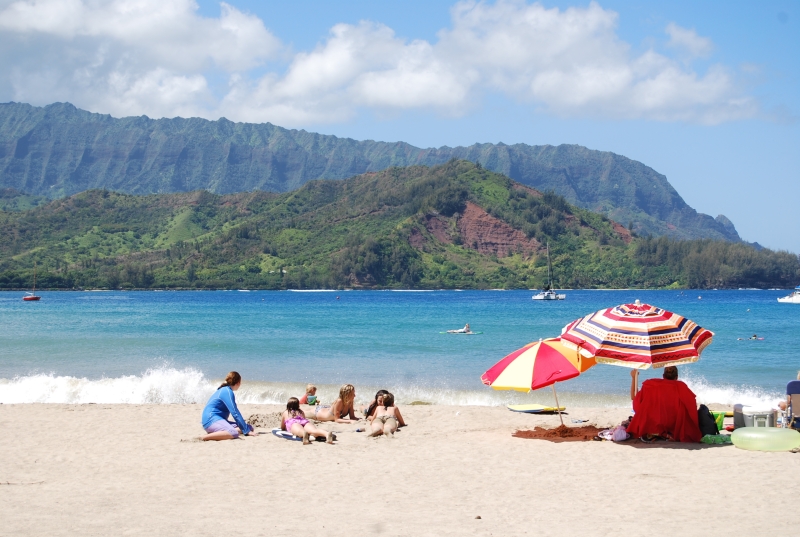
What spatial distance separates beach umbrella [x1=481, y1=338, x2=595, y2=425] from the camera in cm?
1270

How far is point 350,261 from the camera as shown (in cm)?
17250

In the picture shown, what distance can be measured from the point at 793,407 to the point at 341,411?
7.97 metres

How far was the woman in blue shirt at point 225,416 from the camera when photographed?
1323cm

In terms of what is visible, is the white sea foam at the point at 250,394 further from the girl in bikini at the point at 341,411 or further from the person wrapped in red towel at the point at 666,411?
the person wrapped in red towel at the point at 666,411

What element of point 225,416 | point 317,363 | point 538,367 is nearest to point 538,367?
point 538,367

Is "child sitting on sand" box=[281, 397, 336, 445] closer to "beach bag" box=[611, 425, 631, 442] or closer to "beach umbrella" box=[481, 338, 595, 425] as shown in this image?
"beach umbrella" box=[481, 338, 595, 425]

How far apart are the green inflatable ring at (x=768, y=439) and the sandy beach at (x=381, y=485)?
18 cm

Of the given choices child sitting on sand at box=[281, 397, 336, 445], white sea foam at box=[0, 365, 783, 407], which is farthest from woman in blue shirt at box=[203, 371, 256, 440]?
white sea foam at box=[0, 365, 783, 407]

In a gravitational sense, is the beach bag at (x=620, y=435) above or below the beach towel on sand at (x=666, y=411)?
below

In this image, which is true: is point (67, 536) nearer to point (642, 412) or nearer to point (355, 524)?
point (355, 524)

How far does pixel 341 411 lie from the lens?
15.5 m

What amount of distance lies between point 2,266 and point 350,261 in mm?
78794

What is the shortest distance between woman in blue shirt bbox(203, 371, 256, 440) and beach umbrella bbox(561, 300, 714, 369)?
5.72 meters

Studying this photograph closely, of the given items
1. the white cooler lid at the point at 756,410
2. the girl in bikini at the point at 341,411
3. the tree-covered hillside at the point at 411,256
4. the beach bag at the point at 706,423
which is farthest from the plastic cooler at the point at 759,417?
the tree-covered hillside at the point at 411,256
